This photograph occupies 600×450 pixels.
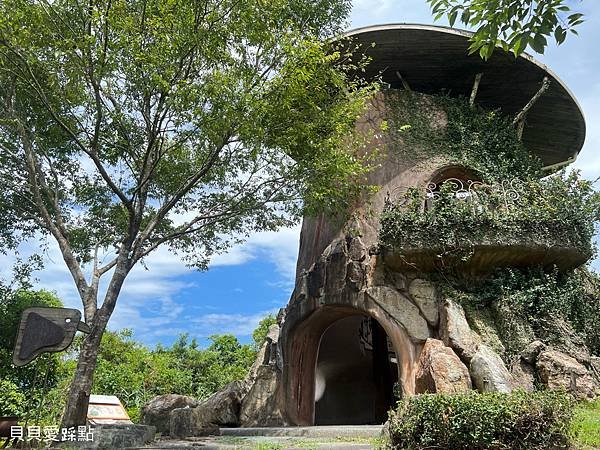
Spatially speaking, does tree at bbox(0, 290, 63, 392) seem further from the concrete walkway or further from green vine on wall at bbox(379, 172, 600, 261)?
green vine on wall at bbox(379, 172, 600, 261)

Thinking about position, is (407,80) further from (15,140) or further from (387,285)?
(15,140)

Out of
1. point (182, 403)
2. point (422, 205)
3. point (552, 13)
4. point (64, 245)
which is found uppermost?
point (422, 205)

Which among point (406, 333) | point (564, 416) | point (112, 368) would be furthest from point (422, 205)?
point (112, 368)

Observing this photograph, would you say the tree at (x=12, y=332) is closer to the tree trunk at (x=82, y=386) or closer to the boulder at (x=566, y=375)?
the tree trunk at (x=82, y=386)

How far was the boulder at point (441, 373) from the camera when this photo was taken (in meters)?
7.93

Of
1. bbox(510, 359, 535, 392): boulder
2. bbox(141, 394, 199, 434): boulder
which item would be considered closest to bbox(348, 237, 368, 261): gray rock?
bbox(510, 359, 535, 392): boulder

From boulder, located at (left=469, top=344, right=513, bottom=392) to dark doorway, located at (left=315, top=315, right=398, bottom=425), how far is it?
5.64 m

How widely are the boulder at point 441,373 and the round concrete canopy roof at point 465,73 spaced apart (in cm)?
701

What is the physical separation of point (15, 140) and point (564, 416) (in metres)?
9.50

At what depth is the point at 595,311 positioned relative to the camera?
1135cm

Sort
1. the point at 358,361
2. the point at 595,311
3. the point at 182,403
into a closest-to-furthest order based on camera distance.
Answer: the point at 595,311, the point at 182,403, the point at 358,361

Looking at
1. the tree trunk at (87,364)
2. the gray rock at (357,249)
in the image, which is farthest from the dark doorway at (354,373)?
the tree trunk at (87,364)

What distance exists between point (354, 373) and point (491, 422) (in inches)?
478

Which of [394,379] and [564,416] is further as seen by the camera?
[394,379]
